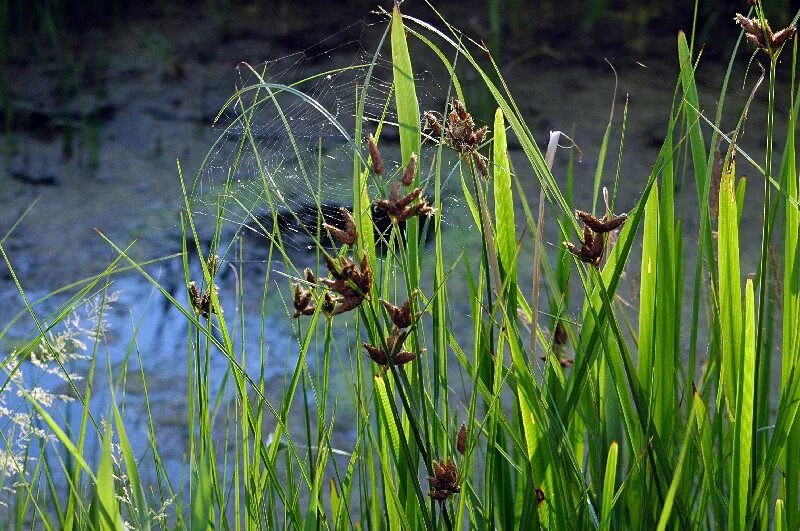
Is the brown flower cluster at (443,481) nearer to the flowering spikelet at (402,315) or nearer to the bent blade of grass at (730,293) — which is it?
the flowering spikelet at (402,315)

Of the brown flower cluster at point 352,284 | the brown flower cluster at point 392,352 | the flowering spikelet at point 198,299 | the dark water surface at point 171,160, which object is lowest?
the dark water surface at point 171,160

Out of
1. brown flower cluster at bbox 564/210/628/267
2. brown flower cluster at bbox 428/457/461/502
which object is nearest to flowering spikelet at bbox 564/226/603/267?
brown flower cluster at bbox 564/210/628/267

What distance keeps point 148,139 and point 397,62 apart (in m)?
1.84

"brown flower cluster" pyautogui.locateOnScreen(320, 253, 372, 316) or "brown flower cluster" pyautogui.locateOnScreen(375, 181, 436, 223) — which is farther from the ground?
"brown flower cluster" pyautogui.locateOnScreen(375, 181, 436, 223)

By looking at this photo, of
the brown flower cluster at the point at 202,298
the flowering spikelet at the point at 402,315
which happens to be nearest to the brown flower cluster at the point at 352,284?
the flowering spikelet at the point at 402,315

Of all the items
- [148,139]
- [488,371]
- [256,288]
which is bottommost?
[256,288]

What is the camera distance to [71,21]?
2.66 metres

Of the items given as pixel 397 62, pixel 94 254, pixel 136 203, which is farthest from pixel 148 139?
pixel 397 62

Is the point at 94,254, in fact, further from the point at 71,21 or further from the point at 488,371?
the point at 488,371

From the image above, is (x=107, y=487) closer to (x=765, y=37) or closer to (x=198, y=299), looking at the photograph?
(x=198, y=299)

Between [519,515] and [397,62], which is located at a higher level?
[397,62]

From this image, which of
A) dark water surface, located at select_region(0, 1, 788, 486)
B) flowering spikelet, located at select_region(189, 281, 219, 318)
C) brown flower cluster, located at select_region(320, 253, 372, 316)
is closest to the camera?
brown flower cluster, located at select_region(320, 253, 372, 316)

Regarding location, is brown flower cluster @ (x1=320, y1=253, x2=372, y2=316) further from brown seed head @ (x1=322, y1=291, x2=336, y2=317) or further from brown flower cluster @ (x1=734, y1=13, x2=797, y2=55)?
brown flower cluster @ (x1=734, y1=13, x2=797, y2=55)

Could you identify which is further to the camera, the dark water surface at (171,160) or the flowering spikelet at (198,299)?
the dark water surface at (171,160)
